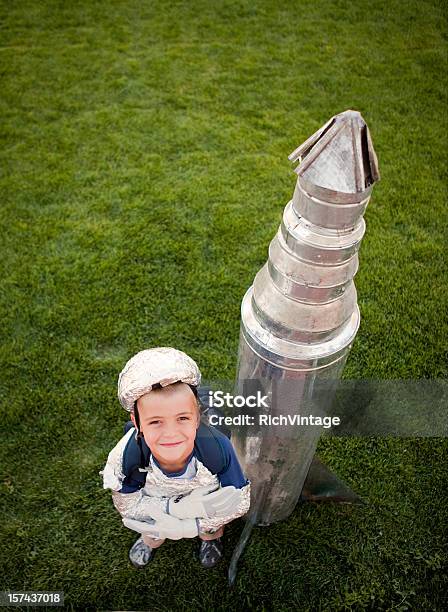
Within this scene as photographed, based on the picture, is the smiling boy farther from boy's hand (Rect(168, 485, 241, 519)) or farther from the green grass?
the green grass

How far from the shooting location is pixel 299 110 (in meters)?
5.43

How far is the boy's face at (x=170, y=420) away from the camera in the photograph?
6.46 ft

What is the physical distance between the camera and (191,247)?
425 cm

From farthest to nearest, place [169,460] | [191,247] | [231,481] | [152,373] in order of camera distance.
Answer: [191,247] < [231,481] < [169,460] < [152,373]

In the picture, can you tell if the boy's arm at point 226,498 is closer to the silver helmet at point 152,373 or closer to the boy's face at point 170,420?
the boy's face at point 170,420

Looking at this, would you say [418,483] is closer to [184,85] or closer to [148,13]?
[184,85]

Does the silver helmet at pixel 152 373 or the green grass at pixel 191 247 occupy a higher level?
the silver helmet at pixel 152 373

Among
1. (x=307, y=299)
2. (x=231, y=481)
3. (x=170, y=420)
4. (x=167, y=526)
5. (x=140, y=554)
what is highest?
(x=307, y=299)

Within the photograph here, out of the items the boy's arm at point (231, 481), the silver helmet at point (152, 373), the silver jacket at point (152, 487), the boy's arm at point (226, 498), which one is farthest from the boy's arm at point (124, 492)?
the silver helmet at point (152, 373)

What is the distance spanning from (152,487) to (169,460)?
288mm

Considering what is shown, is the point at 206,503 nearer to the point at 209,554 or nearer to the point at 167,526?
the point at 167,526

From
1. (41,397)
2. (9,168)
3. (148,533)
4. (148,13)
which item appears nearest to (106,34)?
(148,13)

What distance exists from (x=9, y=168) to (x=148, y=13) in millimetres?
3139

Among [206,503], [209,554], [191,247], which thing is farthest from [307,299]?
[191,247]
